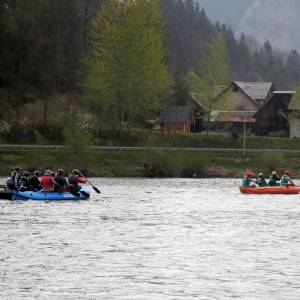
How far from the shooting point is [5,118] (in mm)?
99875

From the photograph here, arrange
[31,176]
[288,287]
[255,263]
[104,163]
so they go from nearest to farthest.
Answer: [288,287], [255,263], [31,176], [104,163]

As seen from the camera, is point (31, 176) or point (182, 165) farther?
point (182, 165)

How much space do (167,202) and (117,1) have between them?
50.4 meters

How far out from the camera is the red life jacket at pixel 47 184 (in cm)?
5797

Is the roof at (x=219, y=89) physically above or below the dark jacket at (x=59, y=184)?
above

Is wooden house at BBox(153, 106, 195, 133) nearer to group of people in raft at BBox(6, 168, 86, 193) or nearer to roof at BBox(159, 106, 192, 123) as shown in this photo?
roof at BBox(159, 106, 192, 123)

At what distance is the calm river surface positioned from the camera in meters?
30.1

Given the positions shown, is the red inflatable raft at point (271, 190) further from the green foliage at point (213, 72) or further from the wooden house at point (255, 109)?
the wooden house at point (255, 109)

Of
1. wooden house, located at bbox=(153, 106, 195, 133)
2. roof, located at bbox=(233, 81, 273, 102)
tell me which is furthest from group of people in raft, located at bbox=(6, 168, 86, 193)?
roof, located at bbox=(233, 81, 273, 102)

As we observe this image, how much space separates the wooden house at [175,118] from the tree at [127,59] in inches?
755

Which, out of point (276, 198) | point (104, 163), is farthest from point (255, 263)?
point (104, 163)

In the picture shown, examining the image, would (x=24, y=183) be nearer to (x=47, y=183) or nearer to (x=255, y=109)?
(x=47, y=183)

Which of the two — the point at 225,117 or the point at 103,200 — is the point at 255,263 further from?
the point at 225,117

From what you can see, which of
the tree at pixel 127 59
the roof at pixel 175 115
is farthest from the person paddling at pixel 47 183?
the roof at pixel 175 115
